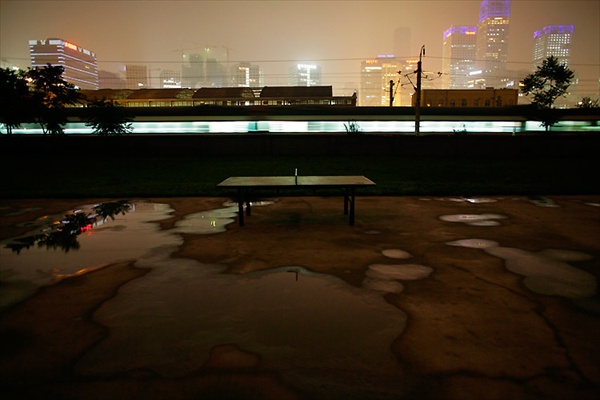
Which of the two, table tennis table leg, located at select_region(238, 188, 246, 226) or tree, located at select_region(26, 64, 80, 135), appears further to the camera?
tree, located at select_region(26, 64, 80, 135)

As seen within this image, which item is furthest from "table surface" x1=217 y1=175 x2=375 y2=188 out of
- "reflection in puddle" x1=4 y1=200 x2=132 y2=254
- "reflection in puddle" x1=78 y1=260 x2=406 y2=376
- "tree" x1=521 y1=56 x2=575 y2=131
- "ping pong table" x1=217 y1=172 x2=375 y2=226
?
"tree" x1=521 y1=56 x2=575 y2=131

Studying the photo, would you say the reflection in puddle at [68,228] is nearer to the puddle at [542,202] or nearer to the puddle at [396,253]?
the puddle at [396,253]

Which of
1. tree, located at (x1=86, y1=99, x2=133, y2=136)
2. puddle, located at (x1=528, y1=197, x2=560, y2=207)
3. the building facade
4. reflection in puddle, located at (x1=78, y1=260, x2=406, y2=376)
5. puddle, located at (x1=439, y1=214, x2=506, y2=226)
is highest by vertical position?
the building facade

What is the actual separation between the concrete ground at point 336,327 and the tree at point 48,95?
26.2 m

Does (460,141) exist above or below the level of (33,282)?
above

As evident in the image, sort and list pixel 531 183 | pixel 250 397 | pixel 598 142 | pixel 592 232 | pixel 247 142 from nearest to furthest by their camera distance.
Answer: pixel 250 397
pixel 592 232
pixel 531 183
pixel 598 142
pixel 247 142

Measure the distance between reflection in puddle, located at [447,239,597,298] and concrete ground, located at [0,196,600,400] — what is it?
25mm

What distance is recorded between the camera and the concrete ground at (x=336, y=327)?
2.54 meters

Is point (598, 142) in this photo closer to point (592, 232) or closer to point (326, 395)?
point (592, 232)

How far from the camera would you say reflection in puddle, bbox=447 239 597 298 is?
4.05 meters

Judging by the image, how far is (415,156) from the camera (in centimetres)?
1898

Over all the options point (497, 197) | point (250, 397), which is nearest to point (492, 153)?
point (497, 197)

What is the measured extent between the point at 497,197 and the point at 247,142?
13.0m

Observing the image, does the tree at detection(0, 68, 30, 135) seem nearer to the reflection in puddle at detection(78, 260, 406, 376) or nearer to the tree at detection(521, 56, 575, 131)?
the reflection in puddle at detection(78, 260, 406, 376)
